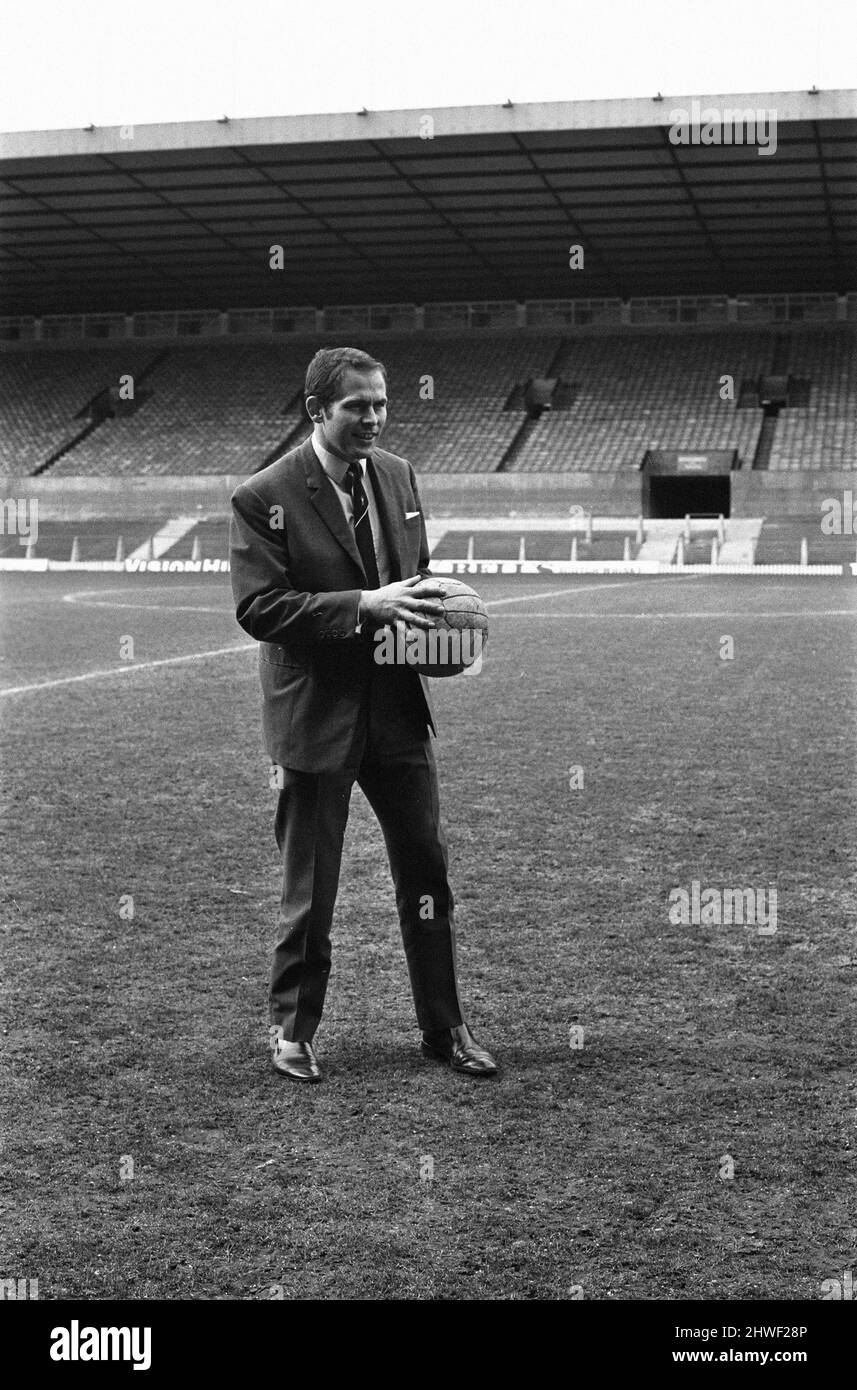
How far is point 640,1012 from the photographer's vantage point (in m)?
4.93

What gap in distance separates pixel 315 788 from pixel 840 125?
33226mm

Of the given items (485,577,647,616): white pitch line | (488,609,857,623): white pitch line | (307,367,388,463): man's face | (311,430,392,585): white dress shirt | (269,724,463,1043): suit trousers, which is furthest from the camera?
(485,577,647,616): white pitch line

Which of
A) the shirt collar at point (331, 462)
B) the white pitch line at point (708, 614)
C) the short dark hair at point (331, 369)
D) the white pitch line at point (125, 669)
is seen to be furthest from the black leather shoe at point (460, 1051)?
the white pitch line at point (708, 614)

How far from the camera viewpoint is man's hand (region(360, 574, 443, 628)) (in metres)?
4.12

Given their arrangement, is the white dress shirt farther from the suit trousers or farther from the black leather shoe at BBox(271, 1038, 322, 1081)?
the black leather shoe at BBox(271, 1038, 322, 1081)

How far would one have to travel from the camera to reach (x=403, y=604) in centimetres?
414

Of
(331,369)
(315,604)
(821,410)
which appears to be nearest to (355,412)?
(331,369)

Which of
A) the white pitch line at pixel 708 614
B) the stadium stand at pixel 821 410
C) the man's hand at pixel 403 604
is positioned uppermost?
the stadium stand at pixel 821 410

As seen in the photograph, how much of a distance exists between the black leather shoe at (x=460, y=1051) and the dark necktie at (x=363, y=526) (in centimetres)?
130

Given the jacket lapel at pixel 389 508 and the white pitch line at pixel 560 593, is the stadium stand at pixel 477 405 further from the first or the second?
the jacket lapel at pixel 389 508

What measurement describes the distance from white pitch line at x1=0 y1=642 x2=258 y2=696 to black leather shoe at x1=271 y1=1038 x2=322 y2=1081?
894 centimetres

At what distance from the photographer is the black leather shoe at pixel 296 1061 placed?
4340 mm

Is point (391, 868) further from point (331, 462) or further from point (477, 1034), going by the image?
point (331, 462)

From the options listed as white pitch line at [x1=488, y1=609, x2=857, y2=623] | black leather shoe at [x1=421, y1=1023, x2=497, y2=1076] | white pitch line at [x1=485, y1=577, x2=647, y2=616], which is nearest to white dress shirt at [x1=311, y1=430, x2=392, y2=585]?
black leather shoe at [x1=421, y1=1023, x2=497, y2=1076]
